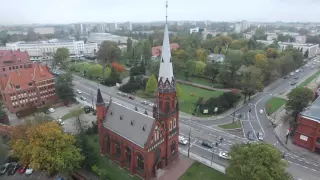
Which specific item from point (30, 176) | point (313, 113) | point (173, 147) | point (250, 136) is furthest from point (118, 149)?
point (313, 113)

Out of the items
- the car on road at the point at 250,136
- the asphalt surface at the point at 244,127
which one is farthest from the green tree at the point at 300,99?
the car on road at the point at 250,136

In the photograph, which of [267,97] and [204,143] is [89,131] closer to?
[204,143]

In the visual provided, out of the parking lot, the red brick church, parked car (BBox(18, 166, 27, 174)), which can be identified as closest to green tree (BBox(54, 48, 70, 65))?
parked car (BBox(18, 166, 27, 174))

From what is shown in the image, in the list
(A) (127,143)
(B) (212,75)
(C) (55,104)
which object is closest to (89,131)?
(A) (127,143)

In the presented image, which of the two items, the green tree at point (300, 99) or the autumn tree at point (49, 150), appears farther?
the green tree at point (300, 99)

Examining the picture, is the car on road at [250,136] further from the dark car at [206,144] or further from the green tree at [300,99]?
the green tree at [300,99]
